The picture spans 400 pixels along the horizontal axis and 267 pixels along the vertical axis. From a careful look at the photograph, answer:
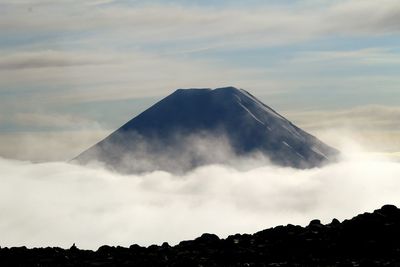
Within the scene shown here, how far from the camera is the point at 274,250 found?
1626 inches

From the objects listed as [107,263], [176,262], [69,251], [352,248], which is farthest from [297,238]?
[69,251]

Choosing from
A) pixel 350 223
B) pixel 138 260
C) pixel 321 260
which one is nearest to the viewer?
pixel 321 260

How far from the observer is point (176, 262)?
129 feet

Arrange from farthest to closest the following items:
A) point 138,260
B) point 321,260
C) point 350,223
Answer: point 350,223
point 138,260
point 321,260

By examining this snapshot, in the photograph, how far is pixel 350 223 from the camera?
144ft

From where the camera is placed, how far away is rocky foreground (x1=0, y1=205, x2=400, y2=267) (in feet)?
129

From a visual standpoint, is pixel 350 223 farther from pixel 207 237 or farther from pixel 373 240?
pixel 207 237

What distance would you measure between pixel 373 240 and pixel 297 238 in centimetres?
377

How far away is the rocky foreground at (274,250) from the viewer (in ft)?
129

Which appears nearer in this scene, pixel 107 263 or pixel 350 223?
pixel 107 263

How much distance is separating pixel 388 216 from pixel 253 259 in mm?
8787

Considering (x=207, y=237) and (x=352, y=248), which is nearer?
(x=352, y=248)

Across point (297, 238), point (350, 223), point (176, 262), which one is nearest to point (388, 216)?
point (350, 223)

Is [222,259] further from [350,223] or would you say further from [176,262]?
[350,223]
